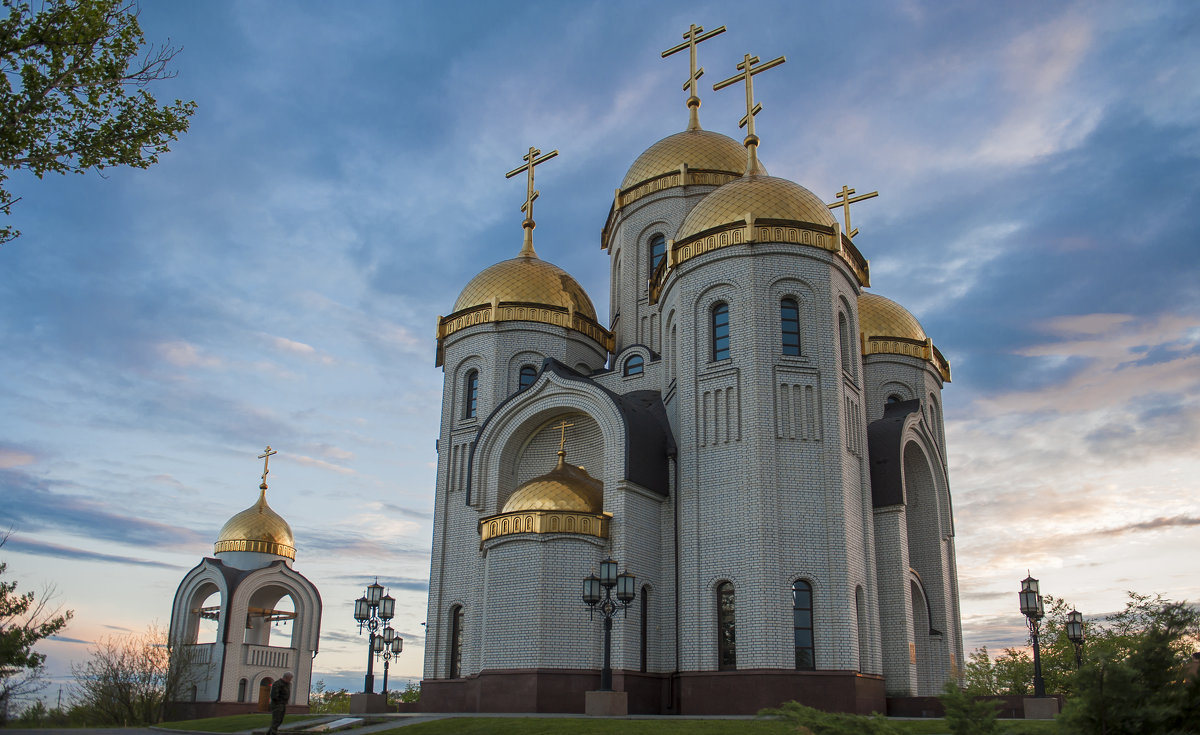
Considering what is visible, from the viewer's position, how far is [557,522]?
18609mm

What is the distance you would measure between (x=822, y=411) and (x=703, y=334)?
296cm

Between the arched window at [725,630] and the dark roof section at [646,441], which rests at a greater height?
the dark roof section at [646,441]

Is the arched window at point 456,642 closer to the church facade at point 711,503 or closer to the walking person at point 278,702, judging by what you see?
the church facade at point 711,503

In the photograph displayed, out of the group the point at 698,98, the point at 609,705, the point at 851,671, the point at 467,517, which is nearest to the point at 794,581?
the point at 851,671

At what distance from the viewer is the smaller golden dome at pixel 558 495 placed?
18.9 m

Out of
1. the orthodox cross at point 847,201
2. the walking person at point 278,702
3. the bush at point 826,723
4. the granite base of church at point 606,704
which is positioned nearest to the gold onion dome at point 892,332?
the orthodox cross at point 847,201

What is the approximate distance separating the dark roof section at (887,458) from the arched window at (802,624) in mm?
3720

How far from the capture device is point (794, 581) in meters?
17.9

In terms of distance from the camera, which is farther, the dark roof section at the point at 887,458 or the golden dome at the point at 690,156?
the golden dome at the point at 690,156

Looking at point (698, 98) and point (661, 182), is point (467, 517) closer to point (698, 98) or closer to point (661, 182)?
point (661, 182)

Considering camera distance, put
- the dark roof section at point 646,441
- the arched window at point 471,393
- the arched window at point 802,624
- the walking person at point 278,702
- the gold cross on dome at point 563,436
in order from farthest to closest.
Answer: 1. the arched window at point 471,393
2. the gold cross on dome at point 563,436
3. the dark roof section at point 646,441
4. the arched window at point 802,624
5. the walking person at point 278,702

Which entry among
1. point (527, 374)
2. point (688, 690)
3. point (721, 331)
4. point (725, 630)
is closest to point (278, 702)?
point (688, 690)

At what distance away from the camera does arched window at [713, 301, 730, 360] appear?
19984mm

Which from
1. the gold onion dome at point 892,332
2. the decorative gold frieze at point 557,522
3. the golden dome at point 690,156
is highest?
the golden dome at point 690,156
